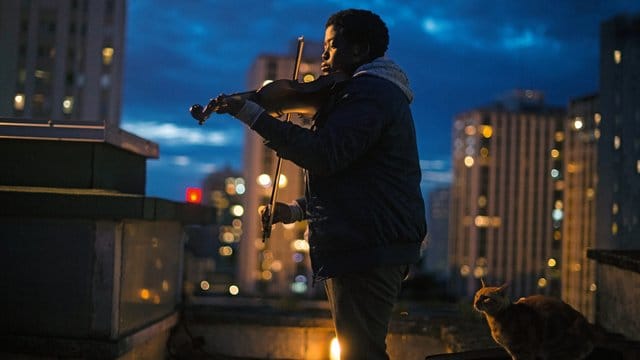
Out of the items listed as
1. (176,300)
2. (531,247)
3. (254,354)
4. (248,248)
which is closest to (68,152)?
(176,300)

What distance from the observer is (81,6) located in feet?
194

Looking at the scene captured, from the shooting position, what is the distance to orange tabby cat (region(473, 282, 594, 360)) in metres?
2.65

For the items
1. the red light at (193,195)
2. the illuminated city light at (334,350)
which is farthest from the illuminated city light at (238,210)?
the illuminated city light at (334,350)

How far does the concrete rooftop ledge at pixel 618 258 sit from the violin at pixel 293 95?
104 inches

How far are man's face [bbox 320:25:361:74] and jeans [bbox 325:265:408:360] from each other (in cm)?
75

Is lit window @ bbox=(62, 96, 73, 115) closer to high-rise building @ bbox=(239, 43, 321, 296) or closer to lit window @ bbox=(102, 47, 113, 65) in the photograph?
lit window @ bbox=(102, 47, 113, 65)

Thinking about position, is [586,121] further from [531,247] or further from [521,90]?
[521,90]

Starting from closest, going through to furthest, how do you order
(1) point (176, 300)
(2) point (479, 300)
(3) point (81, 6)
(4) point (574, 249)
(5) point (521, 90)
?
(2) point (479, 300) < (1) point (176, 300) < (3) point (81, 6) < (4) point (574, 249) < (5) point (521, 90)

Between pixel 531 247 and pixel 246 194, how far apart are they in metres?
49.6

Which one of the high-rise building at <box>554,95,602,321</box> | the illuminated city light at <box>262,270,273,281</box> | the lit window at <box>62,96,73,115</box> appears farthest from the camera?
the illuminated city light at <box>262,270,273,281</box>

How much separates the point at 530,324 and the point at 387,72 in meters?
1.05

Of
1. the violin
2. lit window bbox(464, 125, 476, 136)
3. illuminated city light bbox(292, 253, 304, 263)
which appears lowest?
illuminated city light bbox(292, 253, 304, 263)

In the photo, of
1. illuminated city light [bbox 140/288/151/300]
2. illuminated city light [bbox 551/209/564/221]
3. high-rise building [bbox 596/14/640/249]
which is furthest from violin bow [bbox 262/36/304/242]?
illuminated city light [bbox 551/209/564/221]

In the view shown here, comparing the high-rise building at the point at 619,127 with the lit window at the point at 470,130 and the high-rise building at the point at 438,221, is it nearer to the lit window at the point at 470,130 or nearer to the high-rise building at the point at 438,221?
the lit window at the point at 470,130
